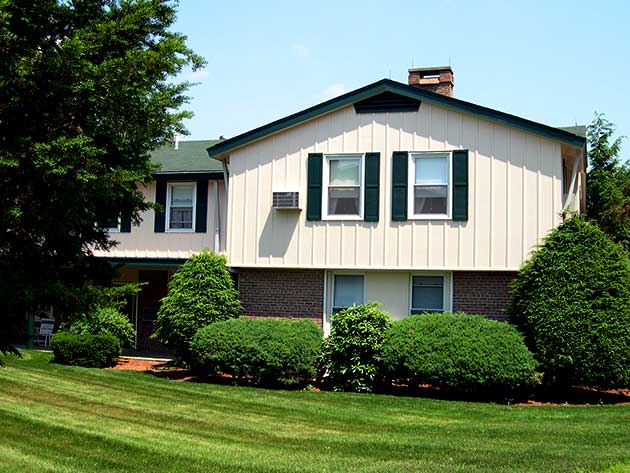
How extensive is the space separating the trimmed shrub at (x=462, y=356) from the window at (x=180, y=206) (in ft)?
26.3

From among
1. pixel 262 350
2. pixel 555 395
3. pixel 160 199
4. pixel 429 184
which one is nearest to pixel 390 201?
pixel 429 184

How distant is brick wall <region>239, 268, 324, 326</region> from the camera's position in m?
18.8

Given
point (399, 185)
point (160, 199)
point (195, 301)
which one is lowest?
point (195, 301)

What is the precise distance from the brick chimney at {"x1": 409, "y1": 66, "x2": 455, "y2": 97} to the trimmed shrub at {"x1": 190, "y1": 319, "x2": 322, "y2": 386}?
8.12 metres

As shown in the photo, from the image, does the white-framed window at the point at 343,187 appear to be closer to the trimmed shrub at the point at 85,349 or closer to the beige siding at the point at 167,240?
the beige siding at the point at 167,240

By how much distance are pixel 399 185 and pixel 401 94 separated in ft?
7.01

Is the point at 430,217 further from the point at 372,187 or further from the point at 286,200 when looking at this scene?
the point at 286,200

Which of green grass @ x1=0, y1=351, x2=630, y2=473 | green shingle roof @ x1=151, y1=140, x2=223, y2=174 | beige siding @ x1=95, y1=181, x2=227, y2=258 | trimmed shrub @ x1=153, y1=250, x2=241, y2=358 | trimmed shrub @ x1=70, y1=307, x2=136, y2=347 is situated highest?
green shingle roof @ x1=151, y1=140, x2=223, y2=174

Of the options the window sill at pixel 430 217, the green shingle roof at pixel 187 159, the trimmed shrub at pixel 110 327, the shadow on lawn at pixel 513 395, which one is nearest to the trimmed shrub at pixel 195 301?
the shadow on lawn at pixel 513 395

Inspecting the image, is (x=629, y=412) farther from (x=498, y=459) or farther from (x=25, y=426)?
(x=25, y=426)

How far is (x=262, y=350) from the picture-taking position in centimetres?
1645

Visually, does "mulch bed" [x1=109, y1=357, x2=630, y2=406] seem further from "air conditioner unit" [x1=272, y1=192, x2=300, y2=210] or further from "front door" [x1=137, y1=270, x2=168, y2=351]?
"air conditioner unit" [x1=272, y1=192, x2=300, y2=210]

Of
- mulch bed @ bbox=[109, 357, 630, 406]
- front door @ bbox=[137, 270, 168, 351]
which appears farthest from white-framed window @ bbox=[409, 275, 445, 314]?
front door @ bbox=[137, 270, 168, 351]

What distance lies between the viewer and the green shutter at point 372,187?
18.3m
